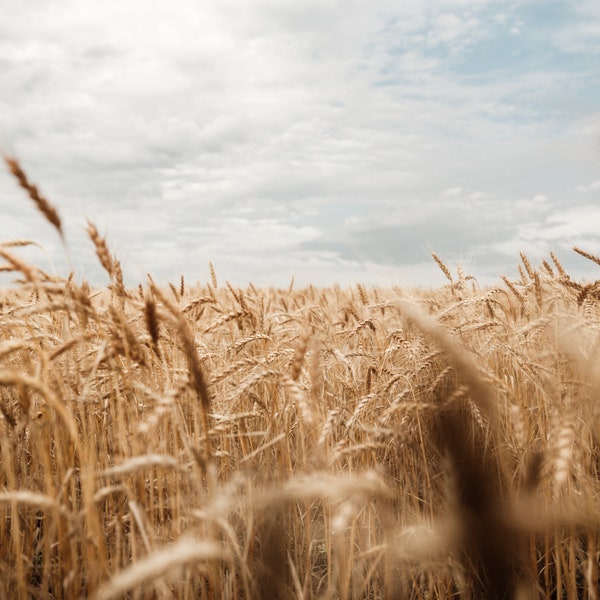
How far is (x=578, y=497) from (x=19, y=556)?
6.67 feet

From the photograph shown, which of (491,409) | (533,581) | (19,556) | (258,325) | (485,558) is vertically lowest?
(533,581)

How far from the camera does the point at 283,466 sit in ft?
7.00

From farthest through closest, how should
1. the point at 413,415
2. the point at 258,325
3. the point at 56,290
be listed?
the point at 258,325 < the point at 413,415 < the point at 56,290

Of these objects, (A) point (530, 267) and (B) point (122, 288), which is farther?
(A) point (530, 267)

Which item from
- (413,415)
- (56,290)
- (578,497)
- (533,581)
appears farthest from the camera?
(413,415)

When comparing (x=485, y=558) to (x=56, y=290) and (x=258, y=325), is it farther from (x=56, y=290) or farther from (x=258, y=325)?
(x=258, y=325)

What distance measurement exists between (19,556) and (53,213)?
0.92 meters

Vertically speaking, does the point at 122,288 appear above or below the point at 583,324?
above

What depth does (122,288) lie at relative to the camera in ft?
5.57

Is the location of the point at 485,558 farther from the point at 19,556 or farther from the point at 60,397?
the point at 60,397

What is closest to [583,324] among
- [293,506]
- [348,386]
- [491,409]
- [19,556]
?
[348,386]

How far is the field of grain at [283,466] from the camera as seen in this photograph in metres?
0.95

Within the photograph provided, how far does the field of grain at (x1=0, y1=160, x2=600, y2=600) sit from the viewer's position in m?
0.95

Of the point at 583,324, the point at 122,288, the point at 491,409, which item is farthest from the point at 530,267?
the point at 491,409
